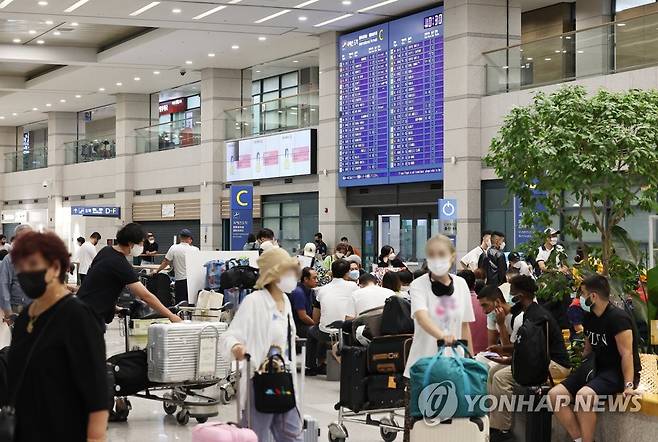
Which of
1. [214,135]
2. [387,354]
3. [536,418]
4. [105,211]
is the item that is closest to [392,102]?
[214,135]

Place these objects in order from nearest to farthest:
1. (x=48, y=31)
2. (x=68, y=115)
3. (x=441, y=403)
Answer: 1. (x=441, y=403)
2. (x=48, y=31)
3. (x=68, y=115)

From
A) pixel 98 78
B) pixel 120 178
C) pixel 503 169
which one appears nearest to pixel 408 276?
pixel 503 169

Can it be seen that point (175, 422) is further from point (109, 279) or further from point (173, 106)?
point (173, 106)

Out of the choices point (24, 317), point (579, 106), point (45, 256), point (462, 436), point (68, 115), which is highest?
point (68, 115)

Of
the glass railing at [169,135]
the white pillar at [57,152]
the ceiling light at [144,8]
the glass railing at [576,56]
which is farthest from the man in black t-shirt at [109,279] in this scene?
the white pillar at [57,152]

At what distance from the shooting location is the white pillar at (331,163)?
76.2 feet

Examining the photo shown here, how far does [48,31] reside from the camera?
25047 millimetres

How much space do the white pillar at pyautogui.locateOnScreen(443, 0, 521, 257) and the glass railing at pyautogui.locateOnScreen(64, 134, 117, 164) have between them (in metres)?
18.2

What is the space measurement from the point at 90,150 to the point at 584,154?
31405 mm

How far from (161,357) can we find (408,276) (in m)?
3.26

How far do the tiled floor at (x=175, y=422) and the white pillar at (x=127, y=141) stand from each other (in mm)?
23810

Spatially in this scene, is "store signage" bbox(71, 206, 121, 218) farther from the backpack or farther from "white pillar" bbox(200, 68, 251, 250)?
the backpack

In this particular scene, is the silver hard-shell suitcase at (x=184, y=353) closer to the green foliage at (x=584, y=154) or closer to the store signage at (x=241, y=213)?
the green foliage at (x=584, y=154)

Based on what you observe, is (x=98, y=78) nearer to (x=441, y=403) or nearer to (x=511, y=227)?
(x=511, y=227)
